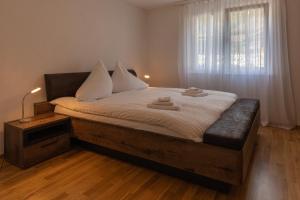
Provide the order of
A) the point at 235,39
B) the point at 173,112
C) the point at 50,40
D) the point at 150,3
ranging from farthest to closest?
1. the point at 150,3
2. the point at 235,39
3. the point at 50,40
4. the point at 173,112

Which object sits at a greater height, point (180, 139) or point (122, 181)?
point (180, 139)

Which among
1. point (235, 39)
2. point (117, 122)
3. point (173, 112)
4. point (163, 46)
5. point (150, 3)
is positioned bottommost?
point (117, 122)

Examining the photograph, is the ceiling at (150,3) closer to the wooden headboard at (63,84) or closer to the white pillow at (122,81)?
the white pillow at (122,81)

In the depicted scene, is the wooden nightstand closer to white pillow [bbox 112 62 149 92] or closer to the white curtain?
white pillow [bbox 112 62 149 92]

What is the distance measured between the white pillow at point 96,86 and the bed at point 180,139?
29 centimetres

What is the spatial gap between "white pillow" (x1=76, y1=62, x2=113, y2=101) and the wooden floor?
83 centimetres

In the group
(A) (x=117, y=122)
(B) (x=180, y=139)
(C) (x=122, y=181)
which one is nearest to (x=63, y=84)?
(A) (x=117, y=122)

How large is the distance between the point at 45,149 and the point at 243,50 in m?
3.55

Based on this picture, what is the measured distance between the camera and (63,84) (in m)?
3.13

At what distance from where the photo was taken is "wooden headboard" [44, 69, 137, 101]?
2.96 m

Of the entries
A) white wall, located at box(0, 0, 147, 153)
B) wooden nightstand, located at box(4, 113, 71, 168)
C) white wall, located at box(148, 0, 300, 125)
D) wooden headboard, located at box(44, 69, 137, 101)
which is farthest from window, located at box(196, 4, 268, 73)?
wooden nightstand, located at box(4, 113, 71, 168)

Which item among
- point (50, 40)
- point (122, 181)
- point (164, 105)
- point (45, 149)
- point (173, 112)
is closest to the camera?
point (122, 181)

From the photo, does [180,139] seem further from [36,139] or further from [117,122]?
[36,139]

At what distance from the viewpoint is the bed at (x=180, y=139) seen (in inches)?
69.2
